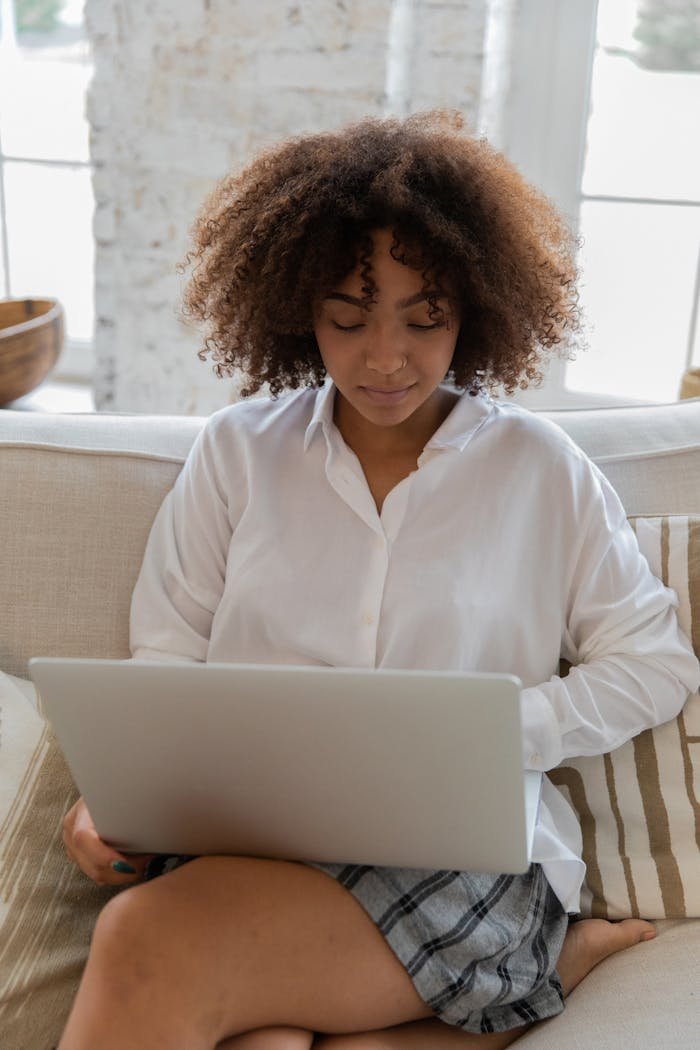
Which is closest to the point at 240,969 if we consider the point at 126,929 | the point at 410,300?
the point at 126,929

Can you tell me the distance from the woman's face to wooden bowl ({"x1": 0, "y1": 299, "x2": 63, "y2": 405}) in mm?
865

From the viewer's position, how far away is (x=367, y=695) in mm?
938

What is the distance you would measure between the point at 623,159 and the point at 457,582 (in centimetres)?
173

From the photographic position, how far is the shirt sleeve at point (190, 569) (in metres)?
1.43

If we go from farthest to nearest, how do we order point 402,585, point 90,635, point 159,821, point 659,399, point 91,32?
point 659,399, point 91,32, point 90,635, point 402,585, point 159,821

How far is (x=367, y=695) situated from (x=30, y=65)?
8.58 feet

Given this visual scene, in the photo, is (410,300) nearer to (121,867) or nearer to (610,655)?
(610,655)

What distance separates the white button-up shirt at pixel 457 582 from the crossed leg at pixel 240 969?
242mm

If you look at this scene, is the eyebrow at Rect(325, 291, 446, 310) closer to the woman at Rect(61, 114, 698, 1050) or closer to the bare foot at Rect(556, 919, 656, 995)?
the woman at Rect(61, 114, 698, 1050)

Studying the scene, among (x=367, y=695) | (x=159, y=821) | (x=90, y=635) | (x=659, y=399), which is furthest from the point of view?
(x=659, y=399)

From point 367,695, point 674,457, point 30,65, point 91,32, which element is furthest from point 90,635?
point 30,65

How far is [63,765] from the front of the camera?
55.0 inches

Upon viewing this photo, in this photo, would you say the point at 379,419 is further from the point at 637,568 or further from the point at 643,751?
the point at 643,751

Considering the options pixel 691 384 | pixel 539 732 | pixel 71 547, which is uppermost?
pixel 691 384
